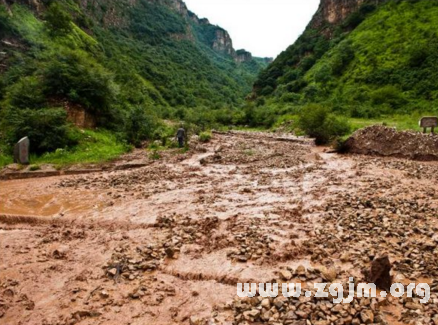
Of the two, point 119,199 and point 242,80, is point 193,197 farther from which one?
point 242,80

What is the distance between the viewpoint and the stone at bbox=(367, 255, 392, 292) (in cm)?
481

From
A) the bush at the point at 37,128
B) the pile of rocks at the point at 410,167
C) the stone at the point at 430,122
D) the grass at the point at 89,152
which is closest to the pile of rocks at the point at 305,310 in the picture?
the pile of rocks at the point at 410,167

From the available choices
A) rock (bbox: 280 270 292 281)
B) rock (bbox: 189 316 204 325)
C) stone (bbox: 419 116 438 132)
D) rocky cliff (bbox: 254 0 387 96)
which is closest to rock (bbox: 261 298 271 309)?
rock (bbox: 280 270 292 281)

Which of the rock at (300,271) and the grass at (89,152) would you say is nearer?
the rock at (300,271)

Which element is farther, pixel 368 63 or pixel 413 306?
pixel 368 63

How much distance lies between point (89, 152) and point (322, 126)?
65.0 ft

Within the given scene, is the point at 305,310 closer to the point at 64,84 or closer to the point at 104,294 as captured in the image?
the point at 104,294

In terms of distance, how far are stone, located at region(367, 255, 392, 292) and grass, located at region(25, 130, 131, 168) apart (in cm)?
1523

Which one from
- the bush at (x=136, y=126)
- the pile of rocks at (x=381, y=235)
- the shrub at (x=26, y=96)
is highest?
the shrub at (x=26, y=96)

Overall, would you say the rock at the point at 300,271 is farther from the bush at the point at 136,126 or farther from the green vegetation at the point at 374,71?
the green vegetation at the point at 374,71

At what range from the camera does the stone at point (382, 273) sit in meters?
4.81

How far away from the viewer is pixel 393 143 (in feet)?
60.1

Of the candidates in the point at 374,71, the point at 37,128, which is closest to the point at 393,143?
the point at 37,128

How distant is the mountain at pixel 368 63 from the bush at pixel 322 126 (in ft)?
40.3
